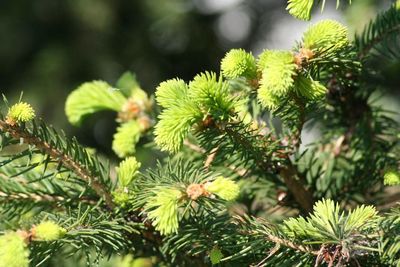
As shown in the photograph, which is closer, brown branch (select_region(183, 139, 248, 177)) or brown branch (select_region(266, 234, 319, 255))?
brown branch (select_region(266, 234, 319, 255))

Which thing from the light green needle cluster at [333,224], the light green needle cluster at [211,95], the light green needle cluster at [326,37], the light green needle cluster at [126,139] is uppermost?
the light green needle cluster at [326,37]

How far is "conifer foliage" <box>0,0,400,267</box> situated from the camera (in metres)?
0.63

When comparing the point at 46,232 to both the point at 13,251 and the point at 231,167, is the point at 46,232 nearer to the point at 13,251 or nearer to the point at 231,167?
the point at 13,251

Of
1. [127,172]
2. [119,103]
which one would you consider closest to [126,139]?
[119,103]

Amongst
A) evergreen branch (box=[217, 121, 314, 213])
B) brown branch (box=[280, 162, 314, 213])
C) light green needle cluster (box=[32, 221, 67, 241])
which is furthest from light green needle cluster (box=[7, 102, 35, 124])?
brown branch (box=[280, 162, 314, 213])

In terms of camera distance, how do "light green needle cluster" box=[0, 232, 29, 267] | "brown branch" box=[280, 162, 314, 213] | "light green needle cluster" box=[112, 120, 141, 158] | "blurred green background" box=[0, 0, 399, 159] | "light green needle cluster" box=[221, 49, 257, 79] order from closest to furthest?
"light green needle cluster" box=[0, 232, 29, 267], "light green needle cluster" box=[221, 49, 257, 79], "brown branch" box=[280, 162, 314, 213], "light green needle cluster" box=[112, 120, 141, 158], "blurred green background" box=[0, 0, 399, 159]

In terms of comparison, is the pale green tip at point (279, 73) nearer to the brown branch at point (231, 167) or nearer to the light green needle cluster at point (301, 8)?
the light green needle cluster at point (301, 8)

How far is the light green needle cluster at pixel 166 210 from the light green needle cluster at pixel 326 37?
21 cm

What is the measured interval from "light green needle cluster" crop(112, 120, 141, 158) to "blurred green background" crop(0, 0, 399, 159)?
266cm

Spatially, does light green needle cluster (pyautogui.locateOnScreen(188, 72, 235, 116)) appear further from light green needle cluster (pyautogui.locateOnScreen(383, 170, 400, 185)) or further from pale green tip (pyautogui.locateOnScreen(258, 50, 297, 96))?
light green needle cluster (pyautogui.locateOnScreen(383, 170, 400, 185))

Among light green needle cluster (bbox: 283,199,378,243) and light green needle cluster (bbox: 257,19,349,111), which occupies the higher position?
light green needle cluster (bbox: 257,19,349,111)

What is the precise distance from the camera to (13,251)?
58 centimetres

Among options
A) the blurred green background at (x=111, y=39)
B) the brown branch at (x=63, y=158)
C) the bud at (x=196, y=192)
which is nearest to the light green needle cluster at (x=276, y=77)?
the bud at (x=196, y=192)

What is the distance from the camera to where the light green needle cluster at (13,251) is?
0.57 metres
